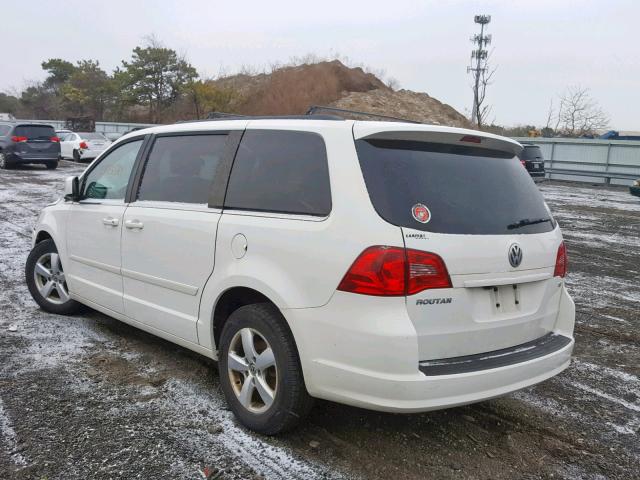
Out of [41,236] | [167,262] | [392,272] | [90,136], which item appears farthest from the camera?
[90,136]

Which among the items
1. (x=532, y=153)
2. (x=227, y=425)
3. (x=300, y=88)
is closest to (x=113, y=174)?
(x=227, y=425)

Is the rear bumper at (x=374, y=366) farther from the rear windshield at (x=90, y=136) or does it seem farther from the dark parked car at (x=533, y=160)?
the rear windshield at (x=90, y=136)

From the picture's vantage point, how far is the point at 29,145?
2169cm

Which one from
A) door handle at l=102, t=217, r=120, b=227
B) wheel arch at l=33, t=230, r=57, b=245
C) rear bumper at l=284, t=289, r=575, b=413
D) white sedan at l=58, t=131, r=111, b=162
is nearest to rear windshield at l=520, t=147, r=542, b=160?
white sedan at l=58, t=131, r=111, b=162

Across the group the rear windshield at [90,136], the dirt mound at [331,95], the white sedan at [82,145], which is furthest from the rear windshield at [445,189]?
the dirt mound at [331,95]

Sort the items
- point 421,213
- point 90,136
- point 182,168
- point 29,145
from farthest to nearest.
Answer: point 90,136
point 29,145
point 182,168
point 421,213

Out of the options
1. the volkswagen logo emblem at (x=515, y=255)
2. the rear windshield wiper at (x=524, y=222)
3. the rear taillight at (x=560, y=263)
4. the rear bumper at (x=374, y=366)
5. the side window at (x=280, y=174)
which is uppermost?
the side window at (x=280, y=174)

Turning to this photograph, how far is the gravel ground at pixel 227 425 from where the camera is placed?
2.97 m

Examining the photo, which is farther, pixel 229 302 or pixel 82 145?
pixel 82 145

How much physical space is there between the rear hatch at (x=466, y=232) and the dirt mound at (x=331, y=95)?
156ft

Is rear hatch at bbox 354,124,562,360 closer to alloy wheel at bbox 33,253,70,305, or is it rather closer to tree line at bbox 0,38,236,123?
alloy wheel at bbox 33,253,70,305

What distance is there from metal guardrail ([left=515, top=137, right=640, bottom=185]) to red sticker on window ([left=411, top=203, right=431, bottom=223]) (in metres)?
22.7

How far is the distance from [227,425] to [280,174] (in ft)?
4.82

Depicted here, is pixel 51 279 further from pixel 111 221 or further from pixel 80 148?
pixel 80 148
